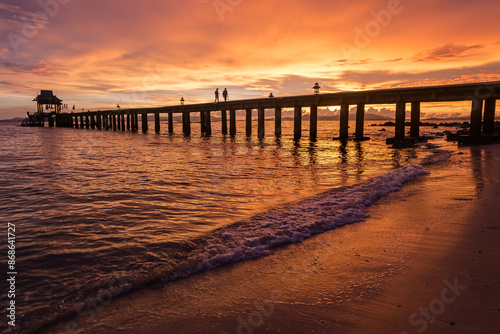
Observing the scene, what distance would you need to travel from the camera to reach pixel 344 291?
3146 mm

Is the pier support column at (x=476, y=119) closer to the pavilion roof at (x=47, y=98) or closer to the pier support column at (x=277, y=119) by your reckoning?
the pier support column at (x=277, y=119)

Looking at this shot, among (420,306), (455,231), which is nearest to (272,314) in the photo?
(420,306)

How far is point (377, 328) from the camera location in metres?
2.53

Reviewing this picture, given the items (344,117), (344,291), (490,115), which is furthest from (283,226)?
(344,117)

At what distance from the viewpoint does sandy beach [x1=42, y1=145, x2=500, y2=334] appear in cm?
263

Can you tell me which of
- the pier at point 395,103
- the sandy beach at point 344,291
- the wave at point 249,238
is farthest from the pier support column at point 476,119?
the sandy beach at point 344,291

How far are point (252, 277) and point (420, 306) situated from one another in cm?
180

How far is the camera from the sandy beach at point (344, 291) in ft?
8.62

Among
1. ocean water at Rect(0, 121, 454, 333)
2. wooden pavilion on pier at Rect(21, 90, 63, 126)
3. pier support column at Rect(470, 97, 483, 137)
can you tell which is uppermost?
wooden pavilion on pier at Rect(21, 90, 63, 126)

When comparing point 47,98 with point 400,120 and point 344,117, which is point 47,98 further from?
point 400,120

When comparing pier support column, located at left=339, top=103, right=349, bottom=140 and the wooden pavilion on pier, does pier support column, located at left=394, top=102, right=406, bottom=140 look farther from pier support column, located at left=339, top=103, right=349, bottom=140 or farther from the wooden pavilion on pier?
the wooden pavilion on pier

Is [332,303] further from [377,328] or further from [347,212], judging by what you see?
[347,212]

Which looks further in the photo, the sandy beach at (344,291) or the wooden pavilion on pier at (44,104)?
the wooden pavilion on pier at (44,104)

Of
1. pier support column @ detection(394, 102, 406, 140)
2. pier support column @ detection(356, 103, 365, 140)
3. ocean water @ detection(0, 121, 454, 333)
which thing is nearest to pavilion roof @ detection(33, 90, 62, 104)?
pier support column @ detection(356, 103, 365, 140)
